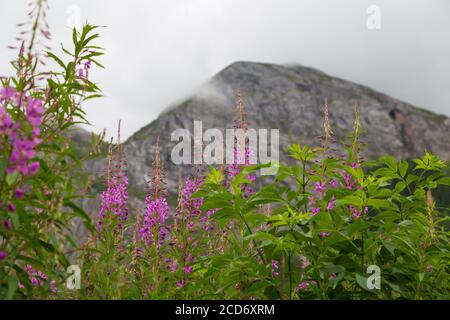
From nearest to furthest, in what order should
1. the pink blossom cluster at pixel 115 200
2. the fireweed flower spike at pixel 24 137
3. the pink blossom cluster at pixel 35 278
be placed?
the fireweed flower spike at pixel 24 137, the pink blossom cluster at pixel 35 278, the pink blossom cluster at pixel 115 200

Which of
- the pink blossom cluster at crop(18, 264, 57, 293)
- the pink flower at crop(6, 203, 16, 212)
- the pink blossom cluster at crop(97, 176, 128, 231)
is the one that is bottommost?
the pink blossom cluster at crop(18, 264, 57, 293)

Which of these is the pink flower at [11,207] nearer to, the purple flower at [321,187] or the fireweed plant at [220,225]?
the fireweed plant at [220,225]

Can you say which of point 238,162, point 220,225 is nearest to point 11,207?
point 220,225

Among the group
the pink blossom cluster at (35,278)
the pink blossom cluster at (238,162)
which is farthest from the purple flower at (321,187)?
the pink blossom cluster at (35,278)

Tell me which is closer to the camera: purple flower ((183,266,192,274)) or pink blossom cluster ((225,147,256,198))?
purple flower ((183,266,192,274))

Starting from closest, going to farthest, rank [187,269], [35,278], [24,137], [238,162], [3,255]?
[24,137] → [3,255] → [35,278] → [187,269] → [238,162]

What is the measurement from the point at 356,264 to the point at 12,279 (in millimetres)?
2807

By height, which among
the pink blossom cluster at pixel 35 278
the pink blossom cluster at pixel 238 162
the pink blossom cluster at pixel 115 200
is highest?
the pink blossom cluster at pixel 238 162

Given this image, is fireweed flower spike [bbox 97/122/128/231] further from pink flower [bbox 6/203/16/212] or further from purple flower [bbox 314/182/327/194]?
pink flower [bbox 6/203/16/212]

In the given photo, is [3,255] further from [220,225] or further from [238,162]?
[238,162]

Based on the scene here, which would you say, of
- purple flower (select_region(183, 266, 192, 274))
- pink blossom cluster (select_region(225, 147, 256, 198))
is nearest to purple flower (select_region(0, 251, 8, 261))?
purple flower (select_region(183, 266, 192, 274))

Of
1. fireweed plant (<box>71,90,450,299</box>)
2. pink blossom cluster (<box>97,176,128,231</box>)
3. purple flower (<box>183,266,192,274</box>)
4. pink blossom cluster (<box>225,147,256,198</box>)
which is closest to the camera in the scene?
fireweed plant (<box>71,90,450,299</box>)
